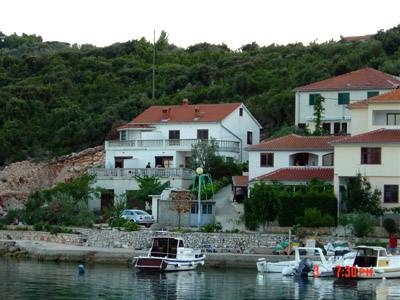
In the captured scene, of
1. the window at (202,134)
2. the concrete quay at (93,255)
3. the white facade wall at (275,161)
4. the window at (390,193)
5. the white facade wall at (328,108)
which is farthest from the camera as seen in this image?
the window at (202,134)

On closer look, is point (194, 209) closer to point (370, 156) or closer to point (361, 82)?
point (370, 156)

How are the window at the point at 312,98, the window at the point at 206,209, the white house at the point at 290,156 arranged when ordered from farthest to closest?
the window at the point at 312,98
the white house at the point at 290,156
the window at the point at 206,209

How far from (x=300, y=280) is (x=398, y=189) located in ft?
37.3

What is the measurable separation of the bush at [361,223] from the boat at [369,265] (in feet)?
16.3

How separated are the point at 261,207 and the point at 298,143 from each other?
898 centimetres

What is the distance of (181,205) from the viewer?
56.9 m

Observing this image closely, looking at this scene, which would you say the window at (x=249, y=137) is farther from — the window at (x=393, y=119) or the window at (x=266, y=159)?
the window at (x=393, y=119)

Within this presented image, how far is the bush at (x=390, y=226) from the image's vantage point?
51.8 metres

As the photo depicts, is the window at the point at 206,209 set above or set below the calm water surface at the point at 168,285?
above

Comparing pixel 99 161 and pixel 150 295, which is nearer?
pixel 150 295

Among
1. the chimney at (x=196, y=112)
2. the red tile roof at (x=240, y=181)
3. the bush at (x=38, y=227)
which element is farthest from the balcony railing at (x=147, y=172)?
the bush at (x=38, y=227)

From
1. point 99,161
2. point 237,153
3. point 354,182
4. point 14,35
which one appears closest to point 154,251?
point 354,182

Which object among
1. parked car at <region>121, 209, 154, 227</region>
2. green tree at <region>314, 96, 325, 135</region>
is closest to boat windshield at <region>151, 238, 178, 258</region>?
parked car at <region>121, 209, 154, 227</region>

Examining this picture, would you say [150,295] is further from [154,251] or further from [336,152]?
[336,152]
